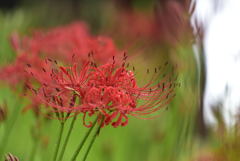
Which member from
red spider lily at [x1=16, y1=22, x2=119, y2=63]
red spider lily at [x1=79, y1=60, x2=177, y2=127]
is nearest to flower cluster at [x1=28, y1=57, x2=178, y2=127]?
red spider lily at [x1=79, y1=60, x2=177, y2=127]

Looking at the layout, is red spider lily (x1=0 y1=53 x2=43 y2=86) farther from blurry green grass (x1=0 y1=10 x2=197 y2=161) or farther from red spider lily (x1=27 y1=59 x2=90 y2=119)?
red spider lily (x1=27 y1=59 x2=90 y2=119)

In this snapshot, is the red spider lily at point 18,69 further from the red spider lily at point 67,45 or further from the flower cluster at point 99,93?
the flower cluster at point 99,93

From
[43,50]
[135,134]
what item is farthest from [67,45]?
[135,134]

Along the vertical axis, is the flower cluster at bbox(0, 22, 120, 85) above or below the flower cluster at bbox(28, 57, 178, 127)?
above

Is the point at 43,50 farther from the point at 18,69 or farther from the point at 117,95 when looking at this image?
the point at 117,95

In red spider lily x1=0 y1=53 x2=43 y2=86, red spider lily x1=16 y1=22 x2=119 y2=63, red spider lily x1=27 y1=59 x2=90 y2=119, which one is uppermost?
red spider lily x1=16 y1=22 x2=119 y2=63

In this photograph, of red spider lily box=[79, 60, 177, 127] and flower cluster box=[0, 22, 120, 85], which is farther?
flower cluster box=[0, 22, 120, 85]

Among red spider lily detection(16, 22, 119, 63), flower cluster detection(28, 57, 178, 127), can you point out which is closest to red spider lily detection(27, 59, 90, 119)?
flower cluster detection(28, 57, 178, 127)

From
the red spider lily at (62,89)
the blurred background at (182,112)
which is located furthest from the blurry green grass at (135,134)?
the red spider lily at (62,89)
